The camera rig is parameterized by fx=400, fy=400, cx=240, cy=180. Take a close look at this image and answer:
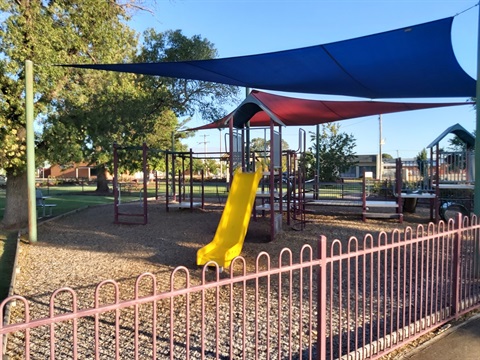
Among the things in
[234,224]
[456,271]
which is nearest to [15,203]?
[234,224]

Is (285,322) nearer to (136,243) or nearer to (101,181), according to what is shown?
(136,243)

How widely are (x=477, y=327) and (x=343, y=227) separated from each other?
607cm

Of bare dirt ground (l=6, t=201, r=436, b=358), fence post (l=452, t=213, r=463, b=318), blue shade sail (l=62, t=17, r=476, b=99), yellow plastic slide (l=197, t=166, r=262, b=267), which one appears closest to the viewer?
fence post (l=452, t=213, r=463, b=318)

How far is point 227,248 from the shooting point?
698 cm

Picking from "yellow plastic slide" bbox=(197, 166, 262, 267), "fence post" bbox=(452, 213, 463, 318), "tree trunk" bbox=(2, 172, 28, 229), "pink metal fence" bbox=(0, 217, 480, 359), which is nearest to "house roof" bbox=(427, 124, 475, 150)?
"yellow plastic slide" bbox=(197, 166, 262, 267)

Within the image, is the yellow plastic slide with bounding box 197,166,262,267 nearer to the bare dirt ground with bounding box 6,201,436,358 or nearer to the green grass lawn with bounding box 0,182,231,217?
the bare dirt ground with bounding box 6,201,436,358

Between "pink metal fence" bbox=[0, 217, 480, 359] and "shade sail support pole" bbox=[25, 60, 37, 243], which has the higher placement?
"shade sail support pole" bbox=[25, 60, 37, 243]

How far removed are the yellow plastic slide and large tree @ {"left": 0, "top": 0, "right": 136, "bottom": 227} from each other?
4.92m

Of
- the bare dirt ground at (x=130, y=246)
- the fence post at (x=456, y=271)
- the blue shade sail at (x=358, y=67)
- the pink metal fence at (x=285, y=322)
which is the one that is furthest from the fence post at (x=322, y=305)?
the blue shade sail at (x=358, y=67)

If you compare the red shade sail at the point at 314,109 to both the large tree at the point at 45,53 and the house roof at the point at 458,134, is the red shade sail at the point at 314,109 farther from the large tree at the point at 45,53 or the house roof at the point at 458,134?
the large tree at the point at 45,53

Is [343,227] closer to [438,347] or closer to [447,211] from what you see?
[447,211]

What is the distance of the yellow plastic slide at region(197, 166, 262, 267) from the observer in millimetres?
6542

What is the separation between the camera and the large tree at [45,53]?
30.5ft

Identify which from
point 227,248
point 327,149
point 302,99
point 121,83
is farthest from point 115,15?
point 327,149
